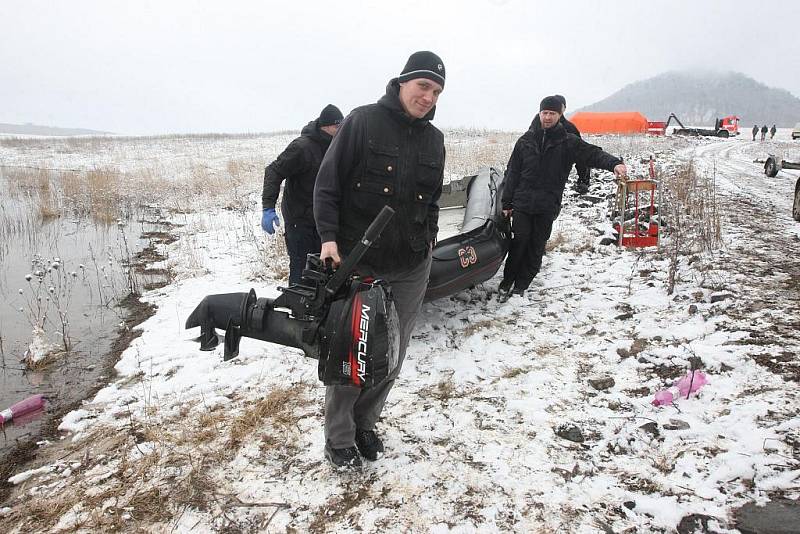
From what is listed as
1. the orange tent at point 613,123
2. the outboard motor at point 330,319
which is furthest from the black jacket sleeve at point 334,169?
the orange tent at point 613,123

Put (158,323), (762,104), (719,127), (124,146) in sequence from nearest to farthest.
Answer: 1. (158,323)
2. (124,146)
3. (719,127)
4. (762,104)

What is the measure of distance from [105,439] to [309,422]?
3.95ft

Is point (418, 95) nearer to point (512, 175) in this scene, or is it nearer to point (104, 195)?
point (512, 175)

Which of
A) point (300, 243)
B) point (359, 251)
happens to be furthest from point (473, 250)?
point (359, 251)

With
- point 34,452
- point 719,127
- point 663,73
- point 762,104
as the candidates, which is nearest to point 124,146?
point 34,452

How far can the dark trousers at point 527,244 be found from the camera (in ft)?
15.3

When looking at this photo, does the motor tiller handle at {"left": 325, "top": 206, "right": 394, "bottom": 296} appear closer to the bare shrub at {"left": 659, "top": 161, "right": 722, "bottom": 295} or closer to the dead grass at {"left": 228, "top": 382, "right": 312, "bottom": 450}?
the dead grass at {"left": 228, "top": 382, "right": 312, "bottom": 450}

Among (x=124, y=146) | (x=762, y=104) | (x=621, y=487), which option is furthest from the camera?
(x=762, y=104)

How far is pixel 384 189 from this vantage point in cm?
212

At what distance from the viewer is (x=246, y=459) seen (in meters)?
2.47

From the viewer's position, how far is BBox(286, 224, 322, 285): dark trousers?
12.1ft

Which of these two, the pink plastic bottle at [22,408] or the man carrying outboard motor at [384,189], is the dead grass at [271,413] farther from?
the pink plastic bottle at [22,408]

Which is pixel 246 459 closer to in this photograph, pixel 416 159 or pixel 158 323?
pixel 416 159

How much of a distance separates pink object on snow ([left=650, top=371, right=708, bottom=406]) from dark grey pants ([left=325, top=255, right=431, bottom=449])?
5.08ft
